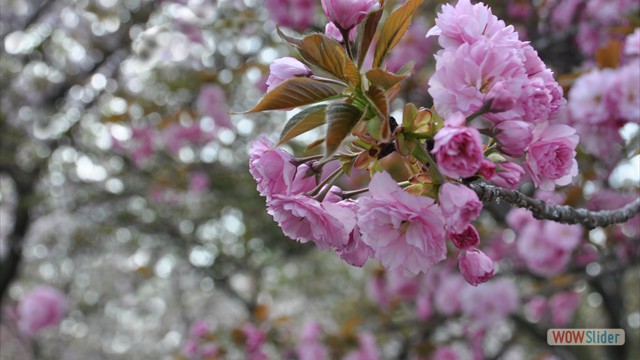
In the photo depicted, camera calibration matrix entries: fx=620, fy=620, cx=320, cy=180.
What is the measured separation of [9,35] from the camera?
4.04 m

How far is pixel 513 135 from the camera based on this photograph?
63 centimetres

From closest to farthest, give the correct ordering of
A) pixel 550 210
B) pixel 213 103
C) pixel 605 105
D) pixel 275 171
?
pixel 275 171 < pixel 550 210 < pixel 605 105 < pixel 213 103

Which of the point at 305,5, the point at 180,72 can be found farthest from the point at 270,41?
the point at 180,72

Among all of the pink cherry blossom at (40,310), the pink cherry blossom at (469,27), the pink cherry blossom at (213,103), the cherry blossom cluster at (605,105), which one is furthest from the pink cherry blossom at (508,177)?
the pink cherry blossom at (40,310)

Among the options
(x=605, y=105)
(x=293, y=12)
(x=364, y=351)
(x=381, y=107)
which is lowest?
(x=364, y=351)

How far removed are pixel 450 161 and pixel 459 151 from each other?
12 millimetres

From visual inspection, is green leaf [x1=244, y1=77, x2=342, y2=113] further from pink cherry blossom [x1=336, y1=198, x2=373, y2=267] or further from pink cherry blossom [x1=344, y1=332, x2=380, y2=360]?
pink cherry blossom [x1=344, y1=332, x2=380, y2=360]

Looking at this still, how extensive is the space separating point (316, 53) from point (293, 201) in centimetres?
16

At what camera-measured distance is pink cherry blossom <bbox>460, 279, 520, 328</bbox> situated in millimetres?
2508

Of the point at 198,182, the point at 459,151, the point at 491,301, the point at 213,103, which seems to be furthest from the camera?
the point at 198,182

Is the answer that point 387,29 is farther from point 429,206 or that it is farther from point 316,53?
point 429,206

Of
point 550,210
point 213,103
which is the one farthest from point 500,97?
point 213,103

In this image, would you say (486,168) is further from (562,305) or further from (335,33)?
Result: (562,305)

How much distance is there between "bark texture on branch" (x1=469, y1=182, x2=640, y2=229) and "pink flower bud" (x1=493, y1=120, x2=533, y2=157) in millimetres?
59
